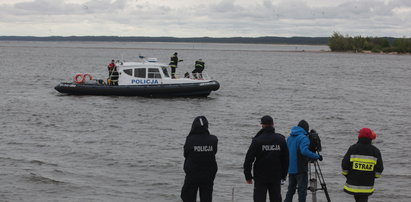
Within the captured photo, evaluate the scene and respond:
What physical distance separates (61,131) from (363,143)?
16.1 metres

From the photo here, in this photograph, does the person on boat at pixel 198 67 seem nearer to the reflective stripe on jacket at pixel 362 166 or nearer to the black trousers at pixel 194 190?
the black trousers at pixel 194 190

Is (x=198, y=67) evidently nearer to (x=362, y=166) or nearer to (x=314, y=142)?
(x=314, y=142)

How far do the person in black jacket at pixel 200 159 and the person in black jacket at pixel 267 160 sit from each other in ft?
1.73

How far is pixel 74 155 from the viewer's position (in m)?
17.7

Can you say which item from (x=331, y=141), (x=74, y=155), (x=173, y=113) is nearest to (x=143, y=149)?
(x=74, y=155)

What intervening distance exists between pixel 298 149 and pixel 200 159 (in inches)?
83.9

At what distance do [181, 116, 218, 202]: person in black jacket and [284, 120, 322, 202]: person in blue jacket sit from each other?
70.2 inches

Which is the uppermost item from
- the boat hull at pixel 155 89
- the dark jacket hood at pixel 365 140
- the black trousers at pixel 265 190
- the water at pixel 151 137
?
the dark jacket hood at pixel 365 140

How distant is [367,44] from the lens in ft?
519

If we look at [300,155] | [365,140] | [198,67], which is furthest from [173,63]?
[365,140]

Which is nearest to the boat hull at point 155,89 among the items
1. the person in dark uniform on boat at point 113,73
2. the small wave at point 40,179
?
the person in dark uniform on boat at point 113,73

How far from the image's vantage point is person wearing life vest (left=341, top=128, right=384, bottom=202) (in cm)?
828

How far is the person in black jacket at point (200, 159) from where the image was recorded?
8.20 meters

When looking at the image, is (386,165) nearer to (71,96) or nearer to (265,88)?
(71,96)
